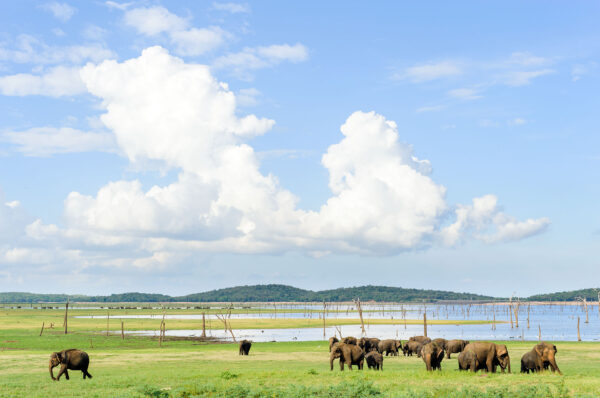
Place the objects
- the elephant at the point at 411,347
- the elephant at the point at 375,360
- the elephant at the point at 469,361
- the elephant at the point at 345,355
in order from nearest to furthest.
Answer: the elephant at the point at 469,361
the elephant at the point at 345,355
the elephant at the point at 375,360
the elephant at the point at 411,347

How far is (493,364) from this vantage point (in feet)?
113

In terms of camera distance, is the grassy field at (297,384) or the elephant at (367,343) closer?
the grassy field at (297,384)

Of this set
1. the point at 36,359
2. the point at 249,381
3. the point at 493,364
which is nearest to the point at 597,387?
the point at 493,364

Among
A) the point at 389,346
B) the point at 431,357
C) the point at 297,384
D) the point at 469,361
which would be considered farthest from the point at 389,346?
the point at 297,384

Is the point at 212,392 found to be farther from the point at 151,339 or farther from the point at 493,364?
the point at 151,339

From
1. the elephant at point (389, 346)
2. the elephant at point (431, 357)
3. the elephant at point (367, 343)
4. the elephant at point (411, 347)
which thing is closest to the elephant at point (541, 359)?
the elephant at point (431, 357)

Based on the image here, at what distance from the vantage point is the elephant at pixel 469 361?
Result: 34.1 meters

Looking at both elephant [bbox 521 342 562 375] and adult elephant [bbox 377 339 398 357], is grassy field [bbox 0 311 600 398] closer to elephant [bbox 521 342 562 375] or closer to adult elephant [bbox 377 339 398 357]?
elephant [bbox 521 342 562 375]

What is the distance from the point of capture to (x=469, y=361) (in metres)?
34.3

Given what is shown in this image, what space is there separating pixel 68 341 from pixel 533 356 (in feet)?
224

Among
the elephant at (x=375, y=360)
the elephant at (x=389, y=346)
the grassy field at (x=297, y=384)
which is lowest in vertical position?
the elephant at (x=389, y=346)

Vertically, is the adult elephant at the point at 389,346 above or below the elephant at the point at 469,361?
below

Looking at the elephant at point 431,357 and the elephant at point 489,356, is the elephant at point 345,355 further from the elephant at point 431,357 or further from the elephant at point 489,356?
the elephant at point 489,356

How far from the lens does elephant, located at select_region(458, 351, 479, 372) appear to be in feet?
112
